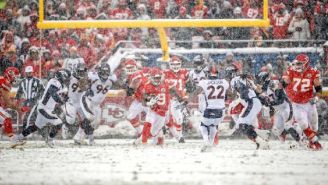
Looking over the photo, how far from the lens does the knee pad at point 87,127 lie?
19188mm

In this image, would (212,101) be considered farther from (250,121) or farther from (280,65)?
(280,65)

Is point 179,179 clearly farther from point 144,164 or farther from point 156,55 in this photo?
point 156,55

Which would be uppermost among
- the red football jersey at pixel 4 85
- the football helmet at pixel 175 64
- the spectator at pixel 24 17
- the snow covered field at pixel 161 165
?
the spectator at pixel 24 17

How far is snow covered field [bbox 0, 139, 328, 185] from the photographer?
11.5 metres

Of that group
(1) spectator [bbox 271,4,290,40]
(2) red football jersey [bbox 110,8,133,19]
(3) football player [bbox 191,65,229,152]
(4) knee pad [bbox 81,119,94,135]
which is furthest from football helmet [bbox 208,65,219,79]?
(4) knee pad [bbox 81,119,94,135]

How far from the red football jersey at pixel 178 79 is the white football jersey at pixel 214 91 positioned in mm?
2496

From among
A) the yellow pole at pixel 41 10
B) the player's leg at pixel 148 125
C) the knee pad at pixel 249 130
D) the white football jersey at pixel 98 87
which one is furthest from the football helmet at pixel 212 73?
the yellow pole at pixel 41 10

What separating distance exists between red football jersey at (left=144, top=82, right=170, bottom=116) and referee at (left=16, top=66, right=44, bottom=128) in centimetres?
233

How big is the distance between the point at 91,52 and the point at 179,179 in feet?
34.1

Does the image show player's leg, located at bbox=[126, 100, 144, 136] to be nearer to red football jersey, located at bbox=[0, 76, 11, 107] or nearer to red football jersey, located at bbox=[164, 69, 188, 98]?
red football jersey, located at bbox=[164, 69, 188, 98]

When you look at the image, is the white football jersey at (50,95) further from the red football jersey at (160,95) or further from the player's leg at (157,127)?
the player's leg at (157,127)

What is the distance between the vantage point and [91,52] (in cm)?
2144

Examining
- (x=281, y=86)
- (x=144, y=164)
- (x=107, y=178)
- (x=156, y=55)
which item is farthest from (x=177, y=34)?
(x=107, y=178)

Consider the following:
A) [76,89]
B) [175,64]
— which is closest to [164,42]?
[175,64]
